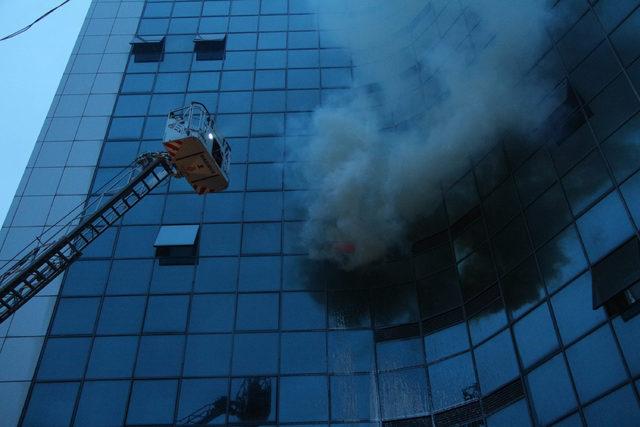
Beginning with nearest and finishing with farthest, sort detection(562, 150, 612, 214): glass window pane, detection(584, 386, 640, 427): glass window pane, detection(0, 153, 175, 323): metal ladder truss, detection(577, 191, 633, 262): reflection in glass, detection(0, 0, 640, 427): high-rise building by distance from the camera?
detection(584, 386, 640, 427): glass window pane → detection(577, 191, 633, 262): reflection in glass → detection(0, 0, 640, 427): high-rise building → detection(562, 150, 612, 214): glass window pane → detection(0, 153, 175, 323): metal ladder truss

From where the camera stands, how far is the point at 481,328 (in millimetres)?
11391

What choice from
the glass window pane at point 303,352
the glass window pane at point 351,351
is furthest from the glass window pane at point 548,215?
the glass window pane at point 303,352

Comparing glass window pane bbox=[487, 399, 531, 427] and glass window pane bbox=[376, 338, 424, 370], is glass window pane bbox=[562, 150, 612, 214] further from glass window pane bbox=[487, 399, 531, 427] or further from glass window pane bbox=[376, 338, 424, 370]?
glass window pane bbox=[376, 338, 424, 370]

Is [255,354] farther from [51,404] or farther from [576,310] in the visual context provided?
[576,310]

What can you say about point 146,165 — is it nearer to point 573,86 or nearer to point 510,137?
point 510,137

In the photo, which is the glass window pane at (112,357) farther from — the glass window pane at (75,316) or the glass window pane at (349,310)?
the glass window pane at (349,310)

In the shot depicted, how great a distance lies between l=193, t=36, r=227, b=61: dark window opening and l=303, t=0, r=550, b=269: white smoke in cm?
435

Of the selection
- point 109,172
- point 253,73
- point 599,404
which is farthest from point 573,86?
point 109,172

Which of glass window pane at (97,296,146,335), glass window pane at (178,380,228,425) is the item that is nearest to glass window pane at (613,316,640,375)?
glass window pane at (178,380,228,425)

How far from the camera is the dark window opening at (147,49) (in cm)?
1831

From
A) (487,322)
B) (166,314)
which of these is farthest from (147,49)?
(487,322)

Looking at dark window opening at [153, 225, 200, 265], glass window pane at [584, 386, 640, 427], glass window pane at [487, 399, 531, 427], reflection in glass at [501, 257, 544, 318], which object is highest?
dark window opening at [153, 225, 200, 265]

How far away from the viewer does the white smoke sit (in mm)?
12477

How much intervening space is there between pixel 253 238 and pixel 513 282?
20.3 feet
